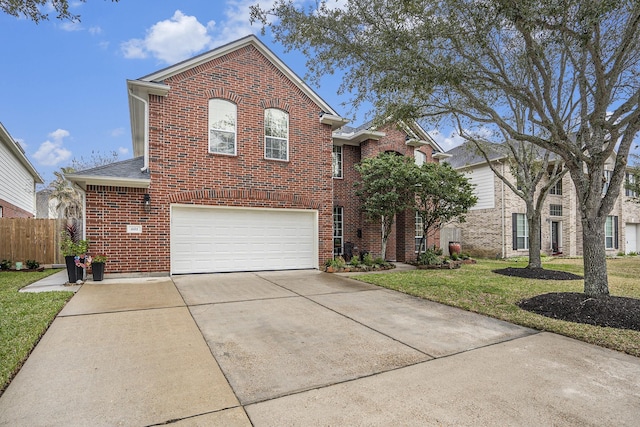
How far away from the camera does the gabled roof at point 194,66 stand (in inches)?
364

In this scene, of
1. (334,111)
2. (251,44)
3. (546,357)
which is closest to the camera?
(546,357)

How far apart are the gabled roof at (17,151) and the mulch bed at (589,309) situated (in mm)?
17517

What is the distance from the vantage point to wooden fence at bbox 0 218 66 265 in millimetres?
11891

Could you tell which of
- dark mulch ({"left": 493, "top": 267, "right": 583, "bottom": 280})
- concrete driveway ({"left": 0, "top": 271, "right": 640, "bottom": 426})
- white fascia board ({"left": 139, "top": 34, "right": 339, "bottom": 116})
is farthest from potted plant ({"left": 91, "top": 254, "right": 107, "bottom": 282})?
dark mulch ({"left": 493, "top": 267, "right": 583, "bottom": 280})

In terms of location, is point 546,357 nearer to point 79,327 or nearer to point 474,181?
point 79,327

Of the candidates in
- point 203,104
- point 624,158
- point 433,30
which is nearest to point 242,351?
point 433,30

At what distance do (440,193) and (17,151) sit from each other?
60.2 feet

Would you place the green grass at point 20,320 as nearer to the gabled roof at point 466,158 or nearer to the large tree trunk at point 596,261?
the large tree trunk at point 596,261

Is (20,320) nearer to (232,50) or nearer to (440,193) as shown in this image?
(232,50)

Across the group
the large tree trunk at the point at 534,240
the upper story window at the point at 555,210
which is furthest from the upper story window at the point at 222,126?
the upper story window at the point at 555,210

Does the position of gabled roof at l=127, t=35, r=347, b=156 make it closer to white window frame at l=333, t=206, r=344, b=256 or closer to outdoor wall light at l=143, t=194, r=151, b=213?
outdoor wall light at l=143, t=194, r=151, b=213

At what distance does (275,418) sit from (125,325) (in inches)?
132

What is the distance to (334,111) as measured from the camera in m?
11.9

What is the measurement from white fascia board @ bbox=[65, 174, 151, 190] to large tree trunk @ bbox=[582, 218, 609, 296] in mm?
9995
